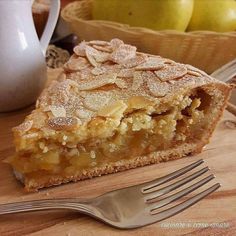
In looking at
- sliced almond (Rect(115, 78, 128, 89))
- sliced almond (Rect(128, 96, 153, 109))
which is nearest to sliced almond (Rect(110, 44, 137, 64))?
sliced almond (Rect(115, 78, 128, 89))

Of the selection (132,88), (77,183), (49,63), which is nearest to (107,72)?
(132,88)

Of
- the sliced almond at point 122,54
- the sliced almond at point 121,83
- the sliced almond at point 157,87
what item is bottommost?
the sliced almond at point 121,83

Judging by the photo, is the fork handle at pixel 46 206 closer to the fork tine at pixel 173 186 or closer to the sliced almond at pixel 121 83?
the fork tine at pixel 173 186

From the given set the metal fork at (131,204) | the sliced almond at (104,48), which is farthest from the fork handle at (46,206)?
the sliced almond at (104,48)

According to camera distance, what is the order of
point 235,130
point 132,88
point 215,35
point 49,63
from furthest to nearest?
point 49,63 < point 215,35 < point 235,130 < point 132,88

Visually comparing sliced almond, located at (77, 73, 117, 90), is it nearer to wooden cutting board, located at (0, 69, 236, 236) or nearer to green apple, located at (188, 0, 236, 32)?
wooden cutting board, located at (0, 69, 236, 236)

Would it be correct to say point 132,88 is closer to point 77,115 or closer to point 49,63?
point 77,115

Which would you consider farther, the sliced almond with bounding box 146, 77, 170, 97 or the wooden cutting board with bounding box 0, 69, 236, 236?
the sliced almond with bounding box 146, 77, 170, 97

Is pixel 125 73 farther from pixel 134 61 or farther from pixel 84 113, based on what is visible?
pixel 84 113
